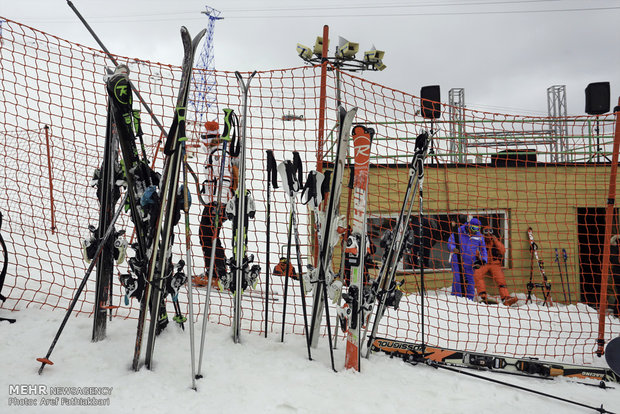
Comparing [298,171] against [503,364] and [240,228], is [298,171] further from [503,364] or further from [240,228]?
[503,364]

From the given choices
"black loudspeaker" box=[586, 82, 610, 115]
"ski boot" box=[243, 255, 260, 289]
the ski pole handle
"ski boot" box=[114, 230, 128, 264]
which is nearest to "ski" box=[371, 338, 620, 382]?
"ski boot" box=[243, 255, 260, 289]

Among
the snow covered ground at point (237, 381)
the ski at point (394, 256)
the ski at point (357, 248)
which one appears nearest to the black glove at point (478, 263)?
the snow covered ground at point (237, 381)

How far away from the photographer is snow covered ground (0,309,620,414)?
2262 millimetres

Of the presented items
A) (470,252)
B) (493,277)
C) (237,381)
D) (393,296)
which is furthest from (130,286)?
(493,277)

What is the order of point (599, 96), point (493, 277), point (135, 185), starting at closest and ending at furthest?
1. point (135, 185)
2. point (599, 96)
3. point (493, 277)

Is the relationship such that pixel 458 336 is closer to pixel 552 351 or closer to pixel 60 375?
pixel 552 351

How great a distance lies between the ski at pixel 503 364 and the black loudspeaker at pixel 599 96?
241cm

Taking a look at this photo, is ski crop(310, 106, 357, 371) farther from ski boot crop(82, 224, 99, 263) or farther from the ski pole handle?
ski boot crop(82, 224, 99, 263)

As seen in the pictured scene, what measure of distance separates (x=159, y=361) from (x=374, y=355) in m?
1.55

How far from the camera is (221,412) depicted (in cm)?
220

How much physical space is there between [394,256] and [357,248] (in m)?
0.33

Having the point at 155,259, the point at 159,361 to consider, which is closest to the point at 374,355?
the point at 159,361

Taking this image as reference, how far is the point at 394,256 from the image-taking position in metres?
2.94

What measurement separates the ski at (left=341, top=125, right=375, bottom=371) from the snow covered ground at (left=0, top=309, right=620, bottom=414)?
0.19 meters
